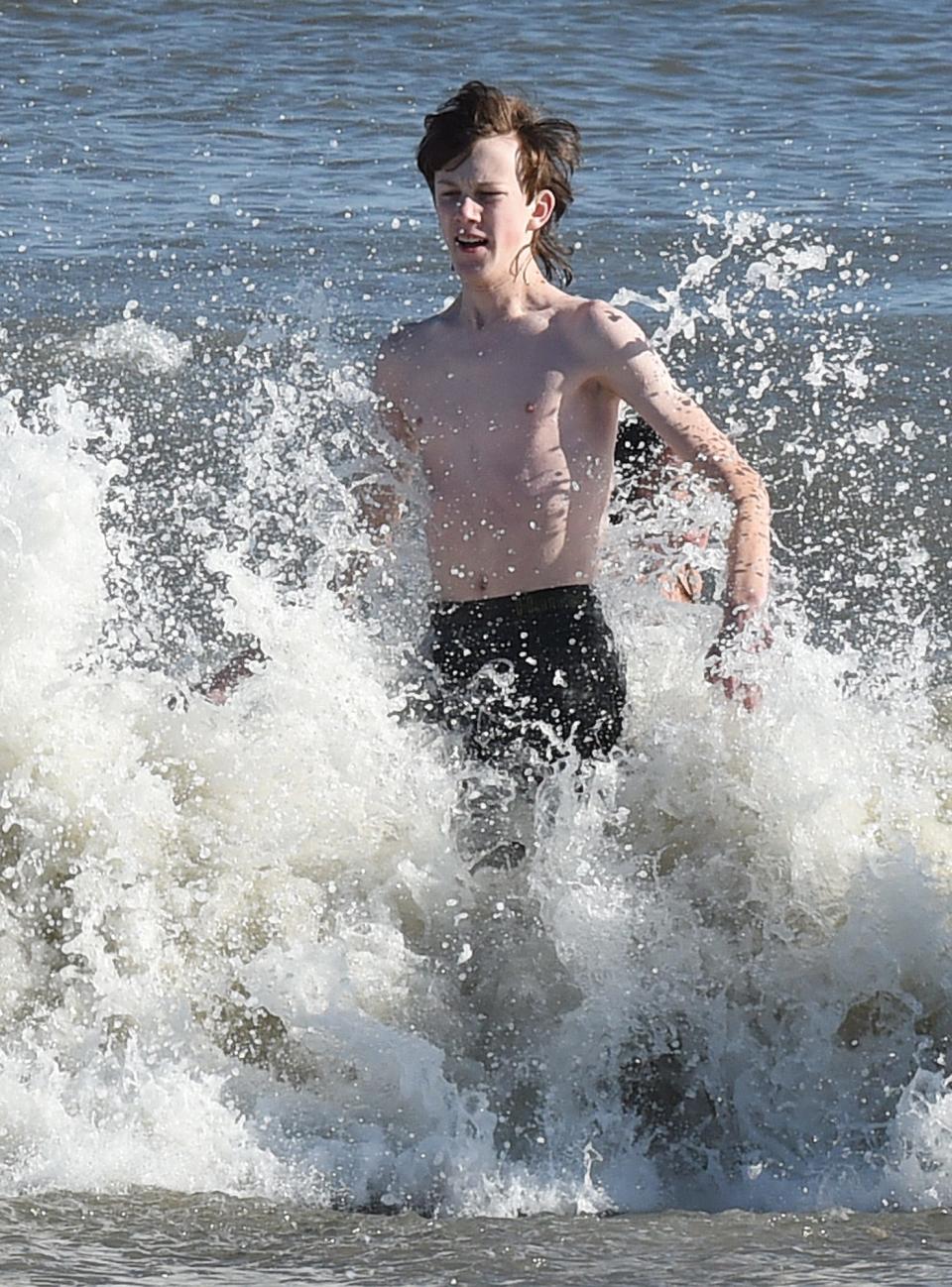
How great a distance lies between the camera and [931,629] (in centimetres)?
596

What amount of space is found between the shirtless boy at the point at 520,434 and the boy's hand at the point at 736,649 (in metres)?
0.12

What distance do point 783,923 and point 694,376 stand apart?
13.4ft

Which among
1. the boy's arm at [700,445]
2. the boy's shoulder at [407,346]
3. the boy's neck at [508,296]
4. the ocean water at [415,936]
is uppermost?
the boy's neck at [508,296]

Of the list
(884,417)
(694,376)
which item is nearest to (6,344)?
(694,376)

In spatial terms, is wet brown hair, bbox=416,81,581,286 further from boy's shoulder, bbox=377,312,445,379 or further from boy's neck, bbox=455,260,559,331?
boy's shoulder, bbox=377,312,445,379

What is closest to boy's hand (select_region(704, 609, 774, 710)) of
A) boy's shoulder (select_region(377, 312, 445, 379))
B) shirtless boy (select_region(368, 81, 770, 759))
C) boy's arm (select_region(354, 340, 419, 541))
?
shirtless boy (select_region(368, 81, 770, 759))

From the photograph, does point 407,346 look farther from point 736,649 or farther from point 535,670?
point 736,649

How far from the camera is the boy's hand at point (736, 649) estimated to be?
12.1ft

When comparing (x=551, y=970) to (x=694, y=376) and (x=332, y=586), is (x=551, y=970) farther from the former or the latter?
(x=694, y=376)

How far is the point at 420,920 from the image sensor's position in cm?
421

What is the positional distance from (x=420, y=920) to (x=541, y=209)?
60.2 inches

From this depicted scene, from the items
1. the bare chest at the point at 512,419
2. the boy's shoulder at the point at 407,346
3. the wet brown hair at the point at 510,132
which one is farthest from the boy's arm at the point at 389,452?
the wet brown hair at the point at 510,132

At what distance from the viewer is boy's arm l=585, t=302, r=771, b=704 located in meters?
3.71

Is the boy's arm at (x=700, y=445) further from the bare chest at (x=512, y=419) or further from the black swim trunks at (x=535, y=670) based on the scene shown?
the black swim trunks at (x=535, y=670)
